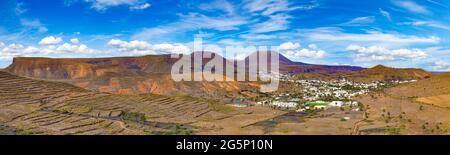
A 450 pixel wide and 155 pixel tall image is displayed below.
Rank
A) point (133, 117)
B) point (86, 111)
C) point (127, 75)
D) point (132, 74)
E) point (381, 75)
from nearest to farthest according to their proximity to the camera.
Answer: point (133, 117) < point (86, 111) < point (127, 75) < point (132, 74) < point (381, 75)

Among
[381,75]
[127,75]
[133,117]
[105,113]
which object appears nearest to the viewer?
[133,117]

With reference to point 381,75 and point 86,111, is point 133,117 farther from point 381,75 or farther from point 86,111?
point 381,75

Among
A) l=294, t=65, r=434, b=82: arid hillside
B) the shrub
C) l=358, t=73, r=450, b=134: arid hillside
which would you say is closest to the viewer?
l=358, t=73, r=450, b=134: arid hillside

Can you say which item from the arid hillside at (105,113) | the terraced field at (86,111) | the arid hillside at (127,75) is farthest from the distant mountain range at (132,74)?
the arid hillside at (105,113)

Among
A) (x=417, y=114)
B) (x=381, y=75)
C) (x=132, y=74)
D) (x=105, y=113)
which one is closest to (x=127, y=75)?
(x=132, y=74)

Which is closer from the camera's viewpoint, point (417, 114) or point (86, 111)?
point (417, 114)

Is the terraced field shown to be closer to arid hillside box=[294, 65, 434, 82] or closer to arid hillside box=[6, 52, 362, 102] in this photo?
arid hillside box=[6, 52, 362, 102]

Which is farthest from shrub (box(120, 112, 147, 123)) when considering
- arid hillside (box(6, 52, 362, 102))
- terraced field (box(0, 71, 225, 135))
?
arid hillside (box(6, 52, 362, 102))

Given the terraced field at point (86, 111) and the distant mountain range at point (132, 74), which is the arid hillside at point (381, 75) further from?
the terraced field at point (86, 111)
